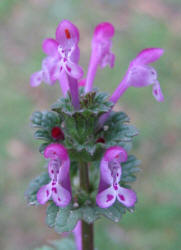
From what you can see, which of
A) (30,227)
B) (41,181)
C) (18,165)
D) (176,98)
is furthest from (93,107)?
(176,98)

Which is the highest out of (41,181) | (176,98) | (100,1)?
(100,1)

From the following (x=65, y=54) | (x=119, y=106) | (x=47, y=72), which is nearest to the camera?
(x=65, y=54)

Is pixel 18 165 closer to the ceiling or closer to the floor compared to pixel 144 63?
closer to the ceiling

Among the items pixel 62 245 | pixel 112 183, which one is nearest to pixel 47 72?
pixel 112 183

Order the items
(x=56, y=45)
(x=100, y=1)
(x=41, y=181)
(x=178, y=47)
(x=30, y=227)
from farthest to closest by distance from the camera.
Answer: (x=100, y=1)
(x=178, y=47)
(x=30, y=227)
(x=41, y=181)
(x=56, y=45)

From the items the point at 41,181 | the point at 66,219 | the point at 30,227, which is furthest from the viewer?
the point at 30,227

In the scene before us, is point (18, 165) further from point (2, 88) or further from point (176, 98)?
point (176, 98)

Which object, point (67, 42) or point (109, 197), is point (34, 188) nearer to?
point (109, 197)

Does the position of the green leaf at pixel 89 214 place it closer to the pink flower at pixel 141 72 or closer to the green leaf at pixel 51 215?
the green leaf at pixel 51 215
